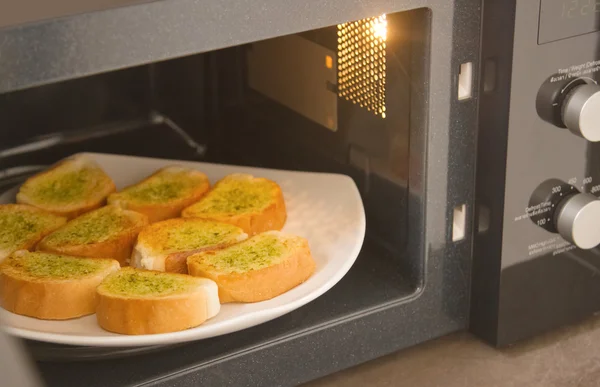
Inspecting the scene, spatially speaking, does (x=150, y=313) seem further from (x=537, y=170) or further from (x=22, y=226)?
(x=537, y=170)

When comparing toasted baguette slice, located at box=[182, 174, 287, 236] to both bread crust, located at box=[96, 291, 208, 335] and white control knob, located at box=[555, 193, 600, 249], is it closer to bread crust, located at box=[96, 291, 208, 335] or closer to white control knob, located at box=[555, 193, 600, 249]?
bread crust, located at box=[96, 291, 208, 335]

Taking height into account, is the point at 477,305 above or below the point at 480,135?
below

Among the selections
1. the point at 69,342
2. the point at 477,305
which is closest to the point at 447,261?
the point at 477,305

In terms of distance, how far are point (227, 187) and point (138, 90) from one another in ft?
0.59

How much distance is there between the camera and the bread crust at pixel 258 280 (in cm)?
78

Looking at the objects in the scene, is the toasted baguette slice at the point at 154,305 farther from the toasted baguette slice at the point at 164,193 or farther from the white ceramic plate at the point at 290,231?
the toasted baguette slice at the point at 164,193

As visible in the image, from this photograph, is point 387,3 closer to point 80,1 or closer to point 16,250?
point 80,1

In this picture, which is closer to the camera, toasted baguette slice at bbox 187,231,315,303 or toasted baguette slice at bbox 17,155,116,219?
toasted baguette slice at bbox 187,231,315,303

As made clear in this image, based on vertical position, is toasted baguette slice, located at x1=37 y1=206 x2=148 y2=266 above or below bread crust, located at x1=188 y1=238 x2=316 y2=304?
above

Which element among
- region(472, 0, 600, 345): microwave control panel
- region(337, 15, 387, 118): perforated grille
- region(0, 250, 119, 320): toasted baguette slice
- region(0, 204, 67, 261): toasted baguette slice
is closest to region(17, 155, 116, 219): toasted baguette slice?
region(0, 204, 67, 261): toasted baguette slice

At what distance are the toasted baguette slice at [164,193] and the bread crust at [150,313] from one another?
19 cm

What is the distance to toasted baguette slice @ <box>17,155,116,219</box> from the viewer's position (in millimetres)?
924

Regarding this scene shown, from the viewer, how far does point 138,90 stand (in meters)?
1.04

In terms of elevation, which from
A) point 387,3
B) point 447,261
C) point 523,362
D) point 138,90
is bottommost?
point 523,362
